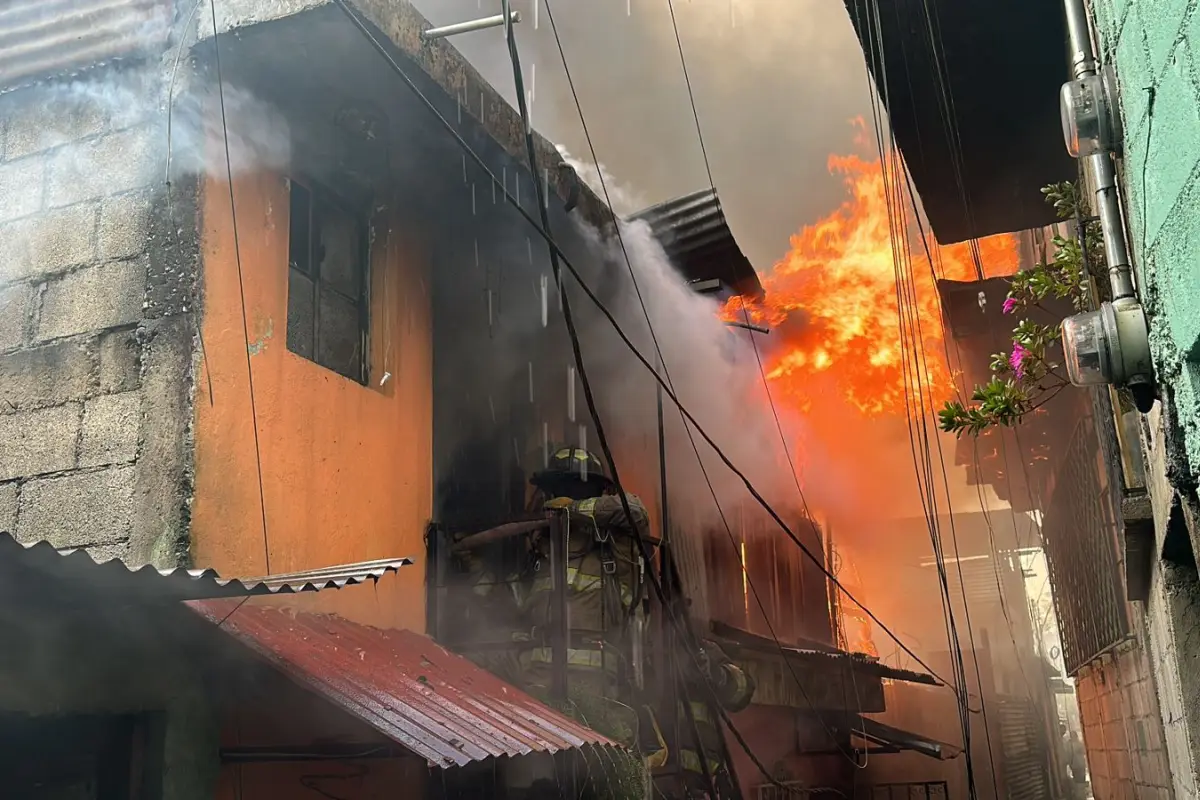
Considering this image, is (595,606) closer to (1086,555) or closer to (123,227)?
(1086,555)

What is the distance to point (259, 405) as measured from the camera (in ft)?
21.0

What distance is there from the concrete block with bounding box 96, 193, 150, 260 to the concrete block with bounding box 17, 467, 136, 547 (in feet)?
4.99

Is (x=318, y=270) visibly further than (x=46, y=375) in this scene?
Yes

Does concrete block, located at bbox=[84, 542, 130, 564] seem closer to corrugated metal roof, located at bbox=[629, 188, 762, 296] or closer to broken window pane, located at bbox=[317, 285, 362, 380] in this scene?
broken window pane, located at bbox=[317, 285, 362, 380]

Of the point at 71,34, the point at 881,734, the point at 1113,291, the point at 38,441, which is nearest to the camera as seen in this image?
the point at 1113,291

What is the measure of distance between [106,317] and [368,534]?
8.08 ft

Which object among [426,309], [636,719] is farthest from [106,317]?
[636,719]

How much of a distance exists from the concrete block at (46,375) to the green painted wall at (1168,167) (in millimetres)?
6036

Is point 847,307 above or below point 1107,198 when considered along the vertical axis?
above

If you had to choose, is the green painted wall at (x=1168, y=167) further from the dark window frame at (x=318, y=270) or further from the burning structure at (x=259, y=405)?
the dark window frame at (x=318, y=270)

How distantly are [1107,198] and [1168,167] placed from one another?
1052mm

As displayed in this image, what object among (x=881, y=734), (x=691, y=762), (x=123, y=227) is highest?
(x=123, y=227)

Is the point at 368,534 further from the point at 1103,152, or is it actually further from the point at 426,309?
the point at 1103,152

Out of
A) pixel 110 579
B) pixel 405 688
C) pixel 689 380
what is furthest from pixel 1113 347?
pixel 689 380
